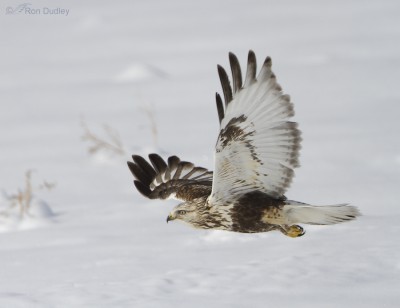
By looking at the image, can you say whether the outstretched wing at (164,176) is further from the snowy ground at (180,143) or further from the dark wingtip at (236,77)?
the dark wingtip at (236,77)

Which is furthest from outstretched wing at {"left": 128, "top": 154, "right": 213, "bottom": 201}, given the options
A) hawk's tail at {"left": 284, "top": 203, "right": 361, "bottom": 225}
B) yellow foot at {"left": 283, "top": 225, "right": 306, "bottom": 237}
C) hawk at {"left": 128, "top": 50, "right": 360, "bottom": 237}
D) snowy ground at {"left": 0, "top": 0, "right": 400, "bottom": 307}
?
hawk's tail at {"left": 284, "top": 203, "right": 361, "bottom": 225}

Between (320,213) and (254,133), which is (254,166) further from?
(320,213)

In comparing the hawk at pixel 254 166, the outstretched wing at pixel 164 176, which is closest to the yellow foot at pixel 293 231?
the hawk at pixel 254 166

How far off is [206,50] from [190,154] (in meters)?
4.17

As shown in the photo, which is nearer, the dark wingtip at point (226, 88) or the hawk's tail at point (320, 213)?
the dark wingtip at point (226, 88)

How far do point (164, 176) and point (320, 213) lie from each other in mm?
1877

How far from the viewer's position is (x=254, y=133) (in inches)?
237

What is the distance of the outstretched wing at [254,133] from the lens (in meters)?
5.90

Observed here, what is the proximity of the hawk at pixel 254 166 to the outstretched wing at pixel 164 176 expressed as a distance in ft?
2.71

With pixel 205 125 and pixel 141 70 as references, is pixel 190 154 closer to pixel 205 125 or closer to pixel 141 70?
pixel 205 125

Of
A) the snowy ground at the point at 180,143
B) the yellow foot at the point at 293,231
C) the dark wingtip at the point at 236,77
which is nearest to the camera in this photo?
the dark wingtip at the point at 236,77

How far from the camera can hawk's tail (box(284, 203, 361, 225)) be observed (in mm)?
6273

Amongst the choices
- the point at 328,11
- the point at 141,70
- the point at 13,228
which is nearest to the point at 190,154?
the point at 13,228

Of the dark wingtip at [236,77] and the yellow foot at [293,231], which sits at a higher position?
the dark wingtip at [236,77]
